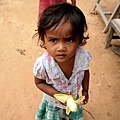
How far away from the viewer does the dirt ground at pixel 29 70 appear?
5.87ft

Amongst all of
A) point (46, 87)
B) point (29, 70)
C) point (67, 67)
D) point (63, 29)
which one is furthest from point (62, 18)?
point (29, 70)

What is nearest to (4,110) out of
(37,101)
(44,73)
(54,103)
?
(37,101)

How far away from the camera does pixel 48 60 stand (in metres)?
1.19

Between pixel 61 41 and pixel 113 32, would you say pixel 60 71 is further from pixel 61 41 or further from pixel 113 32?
pixel 113 32

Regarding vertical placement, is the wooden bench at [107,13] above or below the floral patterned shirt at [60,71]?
below

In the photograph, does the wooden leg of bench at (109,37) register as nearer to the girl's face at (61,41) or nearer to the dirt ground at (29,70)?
the dirt ground at (29,70)

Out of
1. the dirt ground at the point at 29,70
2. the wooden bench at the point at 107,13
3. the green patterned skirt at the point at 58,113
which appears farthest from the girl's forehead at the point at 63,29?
the wooden bench at the point at 107,13

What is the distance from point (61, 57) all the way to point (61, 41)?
74mm

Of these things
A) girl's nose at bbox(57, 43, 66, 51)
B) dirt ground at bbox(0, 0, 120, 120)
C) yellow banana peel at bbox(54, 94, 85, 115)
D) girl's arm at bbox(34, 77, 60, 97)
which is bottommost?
dirt ground at bbox(0, 0, 120, 120)

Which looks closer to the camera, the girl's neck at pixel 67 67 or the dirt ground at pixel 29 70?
the girl's neck at pixel 67 67

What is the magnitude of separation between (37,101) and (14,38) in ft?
3.12

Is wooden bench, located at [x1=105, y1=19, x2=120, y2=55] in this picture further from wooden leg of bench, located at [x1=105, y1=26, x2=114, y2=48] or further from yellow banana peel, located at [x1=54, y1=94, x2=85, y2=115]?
yellow banana peel, located at [x1=54, y1=94, x2=85, y2=115]

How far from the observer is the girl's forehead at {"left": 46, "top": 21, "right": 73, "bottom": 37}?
102 cm

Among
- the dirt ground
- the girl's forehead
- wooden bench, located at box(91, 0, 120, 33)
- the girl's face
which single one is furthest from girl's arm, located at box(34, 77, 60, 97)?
wooden bench, located at box(91, 0, 120, 33)
